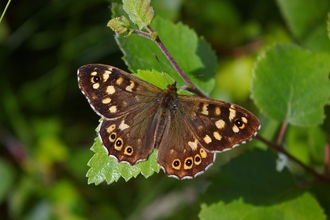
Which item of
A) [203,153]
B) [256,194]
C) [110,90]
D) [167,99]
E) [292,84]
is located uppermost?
[110,90]

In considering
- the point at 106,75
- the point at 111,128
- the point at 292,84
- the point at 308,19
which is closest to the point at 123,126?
the point at 111,128

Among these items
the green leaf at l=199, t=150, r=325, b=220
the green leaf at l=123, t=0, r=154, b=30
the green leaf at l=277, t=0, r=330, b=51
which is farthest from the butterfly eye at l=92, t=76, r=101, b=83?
the green leaf at l=277, t=0, r=330, b=51

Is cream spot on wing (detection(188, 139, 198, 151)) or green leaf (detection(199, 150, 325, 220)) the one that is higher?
cream spot on wing (detection(188, 139, 198, 151))

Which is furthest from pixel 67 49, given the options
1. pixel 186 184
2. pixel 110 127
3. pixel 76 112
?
pixel 110 127

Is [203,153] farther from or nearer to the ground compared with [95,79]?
nearer to the ground

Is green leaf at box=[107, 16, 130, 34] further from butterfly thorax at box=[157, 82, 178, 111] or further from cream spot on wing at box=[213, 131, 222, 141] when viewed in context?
cream spot on wing at box=[213, 131, 222, 141]

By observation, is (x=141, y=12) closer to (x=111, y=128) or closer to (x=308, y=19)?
(x=111, y=128)
